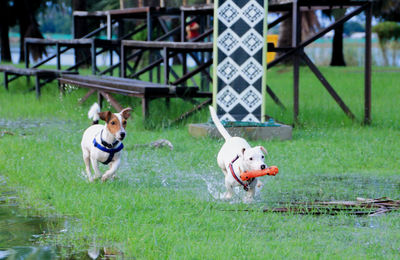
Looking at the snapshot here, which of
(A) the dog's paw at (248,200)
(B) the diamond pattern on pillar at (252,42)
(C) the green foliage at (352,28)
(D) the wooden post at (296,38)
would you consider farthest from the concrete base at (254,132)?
(C) the green foliage at (352,28)

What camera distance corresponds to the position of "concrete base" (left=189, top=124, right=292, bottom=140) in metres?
11.1

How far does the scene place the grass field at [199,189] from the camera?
5379mm

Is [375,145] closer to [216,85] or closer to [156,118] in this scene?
[216,85]

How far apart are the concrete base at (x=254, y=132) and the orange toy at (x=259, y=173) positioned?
4.57 metres

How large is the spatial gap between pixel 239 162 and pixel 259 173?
388mm

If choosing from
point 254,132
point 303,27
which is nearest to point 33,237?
point 254,132

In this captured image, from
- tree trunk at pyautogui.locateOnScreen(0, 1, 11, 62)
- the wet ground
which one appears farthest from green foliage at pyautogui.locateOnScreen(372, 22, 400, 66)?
the wet ground

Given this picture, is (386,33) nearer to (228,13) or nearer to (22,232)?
(228,13)

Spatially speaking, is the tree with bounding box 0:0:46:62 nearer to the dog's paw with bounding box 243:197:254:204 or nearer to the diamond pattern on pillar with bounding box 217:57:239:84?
the diamond pattern on pillar with bounding box 217:57:239:84

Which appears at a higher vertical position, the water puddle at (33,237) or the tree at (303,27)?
the tree at (303,27)

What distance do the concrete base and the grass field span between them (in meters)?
0.25

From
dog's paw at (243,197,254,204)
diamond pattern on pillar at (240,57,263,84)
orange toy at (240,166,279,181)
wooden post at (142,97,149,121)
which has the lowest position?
dog's paw at (243,197,254,204)

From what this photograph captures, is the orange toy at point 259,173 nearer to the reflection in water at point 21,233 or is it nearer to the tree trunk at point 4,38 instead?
the reflection in water at point 21,233

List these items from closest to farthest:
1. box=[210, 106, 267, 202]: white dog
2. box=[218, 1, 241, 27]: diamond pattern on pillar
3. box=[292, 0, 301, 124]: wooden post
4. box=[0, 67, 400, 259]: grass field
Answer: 1. box=[0, 67, 400, 259]: grass field
2. box=[210, 106, 267, 202]: white dog
3. box=[218, 1, 241, 27]: diamond pattern on pillar
4. box=[292, 0, 301, 124]: wooden post
